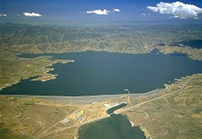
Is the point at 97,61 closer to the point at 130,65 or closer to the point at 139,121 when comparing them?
the point at 130,65

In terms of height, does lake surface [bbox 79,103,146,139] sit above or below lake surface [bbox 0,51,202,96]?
below

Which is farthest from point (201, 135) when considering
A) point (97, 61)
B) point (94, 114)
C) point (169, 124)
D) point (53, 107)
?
point (97, 61)

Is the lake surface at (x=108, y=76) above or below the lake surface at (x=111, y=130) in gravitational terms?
above

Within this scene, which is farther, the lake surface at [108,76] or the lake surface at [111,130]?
the lake surface at [108,76]

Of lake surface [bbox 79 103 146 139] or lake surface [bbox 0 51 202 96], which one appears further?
lake surface [bbox 0 51 202 96]
